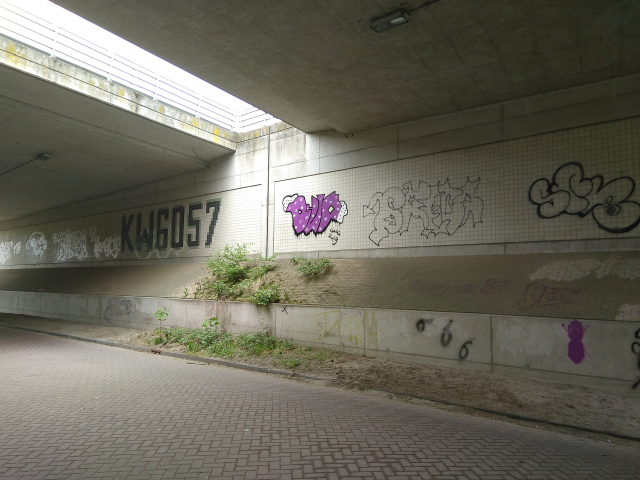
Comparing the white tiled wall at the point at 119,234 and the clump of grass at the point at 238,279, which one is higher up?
the white tiled wall at the point at 119,234

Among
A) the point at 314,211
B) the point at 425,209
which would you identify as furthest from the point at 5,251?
the point at 425,209

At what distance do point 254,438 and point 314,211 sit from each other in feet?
30.0

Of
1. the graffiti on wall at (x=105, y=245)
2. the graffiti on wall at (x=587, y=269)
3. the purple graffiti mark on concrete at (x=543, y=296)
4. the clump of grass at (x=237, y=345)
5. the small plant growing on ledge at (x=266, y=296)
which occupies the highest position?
the graffiti on wall at (x=105, y=245)

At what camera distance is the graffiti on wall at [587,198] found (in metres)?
8.54

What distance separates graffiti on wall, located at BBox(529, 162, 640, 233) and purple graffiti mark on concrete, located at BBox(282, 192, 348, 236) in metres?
5.50

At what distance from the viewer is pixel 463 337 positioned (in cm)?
827

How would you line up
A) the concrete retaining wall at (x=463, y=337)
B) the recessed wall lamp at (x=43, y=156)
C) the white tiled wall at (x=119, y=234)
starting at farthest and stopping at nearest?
the white tiled wall at (x=119, y=234), the recessed wall lamp at (x=43, y=156), the concrete retaining wall at (x=463, y=337)

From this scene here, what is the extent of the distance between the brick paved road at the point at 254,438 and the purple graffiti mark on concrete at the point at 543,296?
2820 mm

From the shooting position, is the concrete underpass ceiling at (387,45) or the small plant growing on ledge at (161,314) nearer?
the concrete underpass ceiling at (387,45)

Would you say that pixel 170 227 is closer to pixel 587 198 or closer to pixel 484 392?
pixel 484 392

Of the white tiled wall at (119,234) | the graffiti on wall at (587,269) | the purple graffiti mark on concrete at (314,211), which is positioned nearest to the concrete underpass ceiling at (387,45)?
the purple graffiti mark on concrete at (314,211)

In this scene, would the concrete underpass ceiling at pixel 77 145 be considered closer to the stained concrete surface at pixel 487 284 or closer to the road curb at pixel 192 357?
the stained concrete surface at pixel 487 284

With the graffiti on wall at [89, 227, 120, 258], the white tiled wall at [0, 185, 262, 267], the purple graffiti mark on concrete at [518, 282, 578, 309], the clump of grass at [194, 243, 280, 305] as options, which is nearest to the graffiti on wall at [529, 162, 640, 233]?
the purple graffiti mark on concrete at [518, 282, 578, 309]

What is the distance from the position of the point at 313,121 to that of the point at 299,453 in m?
10.1
